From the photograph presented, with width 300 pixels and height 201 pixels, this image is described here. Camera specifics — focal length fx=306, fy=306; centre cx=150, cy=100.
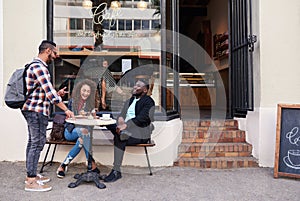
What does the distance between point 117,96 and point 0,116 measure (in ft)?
5.36

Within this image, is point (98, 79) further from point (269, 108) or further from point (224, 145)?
point (269, 108)

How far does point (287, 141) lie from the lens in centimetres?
362

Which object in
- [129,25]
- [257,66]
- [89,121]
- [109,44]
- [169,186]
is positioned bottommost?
[169,186]

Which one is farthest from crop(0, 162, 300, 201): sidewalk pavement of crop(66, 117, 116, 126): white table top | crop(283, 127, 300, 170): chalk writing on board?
crop(66, 117, 116, 126): white table top

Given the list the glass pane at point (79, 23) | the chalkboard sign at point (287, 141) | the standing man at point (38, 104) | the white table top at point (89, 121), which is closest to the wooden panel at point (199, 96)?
the glass pane at point (79, 23)

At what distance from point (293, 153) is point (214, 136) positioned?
1.12 meters

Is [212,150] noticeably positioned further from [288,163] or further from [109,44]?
[109,44]

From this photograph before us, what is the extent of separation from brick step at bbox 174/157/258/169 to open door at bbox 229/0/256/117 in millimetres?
759

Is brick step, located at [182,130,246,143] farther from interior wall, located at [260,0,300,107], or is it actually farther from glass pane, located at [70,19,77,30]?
glass pane, located at [70,19,77,30]

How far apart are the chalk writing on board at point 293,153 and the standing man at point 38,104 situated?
250 cm

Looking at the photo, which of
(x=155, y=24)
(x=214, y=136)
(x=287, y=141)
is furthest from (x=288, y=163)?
(x=155, y=24)

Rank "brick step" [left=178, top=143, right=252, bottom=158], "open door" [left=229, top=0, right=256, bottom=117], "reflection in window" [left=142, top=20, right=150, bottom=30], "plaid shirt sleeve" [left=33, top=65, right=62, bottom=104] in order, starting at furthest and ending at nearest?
"reflection in window" [left=142, top=20, right=150, bottom=30], "open door" [left=229, top=0, right=256, bottom=117], "brick step" [left=178, top=143, right=252, bottom=158], "plaid shirt sleeve" [left=33, top=65, right=62, bottom=104]

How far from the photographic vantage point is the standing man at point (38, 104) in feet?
9.60

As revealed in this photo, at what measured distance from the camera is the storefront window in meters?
4.49
